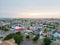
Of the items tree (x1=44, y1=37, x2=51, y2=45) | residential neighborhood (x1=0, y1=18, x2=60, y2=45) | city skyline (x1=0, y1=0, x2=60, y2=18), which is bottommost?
tree (x1=44, y1=37, x2=51, y2=45)

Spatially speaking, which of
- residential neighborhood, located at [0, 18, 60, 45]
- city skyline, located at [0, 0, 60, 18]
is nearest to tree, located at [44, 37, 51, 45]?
residential neighborhood, located at [0, 18, 60, 45]

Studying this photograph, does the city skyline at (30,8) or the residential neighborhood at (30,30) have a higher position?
the city skyline at (30,8)

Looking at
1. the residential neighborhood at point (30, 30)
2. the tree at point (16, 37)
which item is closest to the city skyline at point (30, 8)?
the residential neighborhood at point (30, 30)

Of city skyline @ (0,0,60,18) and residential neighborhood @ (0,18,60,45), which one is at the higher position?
city skyline @ (0,0,60,18)

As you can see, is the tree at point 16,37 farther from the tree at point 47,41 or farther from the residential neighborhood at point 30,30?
the tree at point 47,41

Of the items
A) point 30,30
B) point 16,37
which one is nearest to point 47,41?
point 30,30

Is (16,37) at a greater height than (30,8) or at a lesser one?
lesser

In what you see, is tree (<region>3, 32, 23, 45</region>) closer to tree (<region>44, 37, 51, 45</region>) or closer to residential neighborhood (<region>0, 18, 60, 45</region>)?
residential neighborhood (<region>0, 18, 60, 45</region>)

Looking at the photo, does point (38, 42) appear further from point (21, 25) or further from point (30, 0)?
point (30, 0)

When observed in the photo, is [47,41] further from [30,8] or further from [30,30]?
[30,8]

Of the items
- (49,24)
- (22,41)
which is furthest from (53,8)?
(22,41)

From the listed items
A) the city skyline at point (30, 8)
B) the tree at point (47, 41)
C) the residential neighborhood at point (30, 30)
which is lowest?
the tree at point (47, 41)

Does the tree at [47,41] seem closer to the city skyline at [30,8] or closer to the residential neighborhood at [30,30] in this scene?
the residential neighborhood at [30,30]
